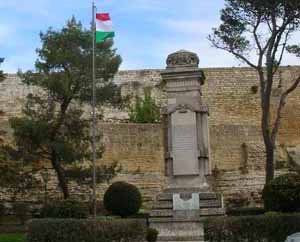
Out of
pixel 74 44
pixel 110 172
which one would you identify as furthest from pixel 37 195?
pixel 74 44

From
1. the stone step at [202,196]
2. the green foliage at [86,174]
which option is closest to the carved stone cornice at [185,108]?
the stone step at [202,196]

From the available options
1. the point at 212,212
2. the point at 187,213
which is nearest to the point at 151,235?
the point at 187,213

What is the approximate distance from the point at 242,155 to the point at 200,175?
15.5m

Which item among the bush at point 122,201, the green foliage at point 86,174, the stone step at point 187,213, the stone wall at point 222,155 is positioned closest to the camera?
the stone step at point 187,213

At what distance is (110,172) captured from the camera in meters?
22.8

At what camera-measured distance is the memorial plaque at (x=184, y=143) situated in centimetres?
1622

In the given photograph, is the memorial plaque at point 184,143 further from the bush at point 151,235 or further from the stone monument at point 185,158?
the bush at point 151,235

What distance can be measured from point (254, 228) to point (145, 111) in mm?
23844

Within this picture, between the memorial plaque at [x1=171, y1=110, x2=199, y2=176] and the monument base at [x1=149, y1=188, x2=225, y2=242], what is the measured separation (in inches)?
24.3

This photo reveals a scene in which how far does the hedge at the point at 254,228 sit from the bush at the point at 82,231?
1795 mm

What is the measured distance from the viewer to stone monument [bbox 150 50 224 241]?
15.6 m

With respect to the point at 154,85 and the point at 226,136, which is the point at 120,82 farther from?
the point at 226,136

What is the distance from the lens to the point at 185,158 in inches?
641

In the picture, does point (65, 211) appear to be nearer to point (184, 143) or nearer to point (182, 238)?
point (182, 238)
